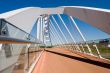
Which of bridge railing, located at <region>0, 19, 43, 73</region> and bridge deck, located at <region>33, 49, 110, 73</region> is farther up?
bridge railing, located at <region>0, 19, 43, 73</region>

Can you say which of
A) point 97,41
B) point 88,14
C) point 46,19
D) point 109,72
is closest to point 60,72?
point 109,72

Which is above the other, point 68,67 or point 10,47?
point 10,47

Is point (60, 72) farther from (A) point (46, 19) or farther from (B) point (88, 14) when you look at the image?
(A) point (46, 19)

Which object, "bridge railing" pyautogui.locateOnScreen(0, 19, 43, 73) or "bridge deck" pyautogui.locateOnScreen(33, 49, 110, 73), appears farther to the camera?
"bridge deck" pyautogui.locateOnScreen(33, 49, 110, 73)

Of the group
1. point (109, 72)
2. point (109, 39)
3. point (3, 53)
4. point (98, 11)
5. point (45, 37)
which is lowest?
point (109, 72)

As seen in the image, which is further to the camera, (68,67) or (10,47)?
(68,67)

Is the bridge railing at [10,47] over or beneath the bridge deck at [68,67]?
over

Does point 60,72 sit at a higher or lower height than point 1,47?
lower

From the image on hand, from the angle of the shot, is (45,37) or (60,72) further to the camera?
(45,37)

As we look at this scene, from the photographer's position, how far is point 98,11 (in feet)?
27.0

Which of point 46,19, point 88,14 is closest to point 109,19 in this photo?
point 88,14

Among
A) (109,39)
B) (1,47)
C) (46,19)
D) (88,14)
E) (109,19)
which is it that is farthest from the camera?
(46,19)

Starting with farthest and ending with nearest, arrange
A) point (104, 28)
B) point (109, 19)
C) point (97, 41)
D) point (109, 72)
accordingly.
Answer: point (97, 41), point (104, 28), point (109, 19), point (109, 72)

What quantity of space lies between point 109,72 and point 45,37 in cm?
5114
